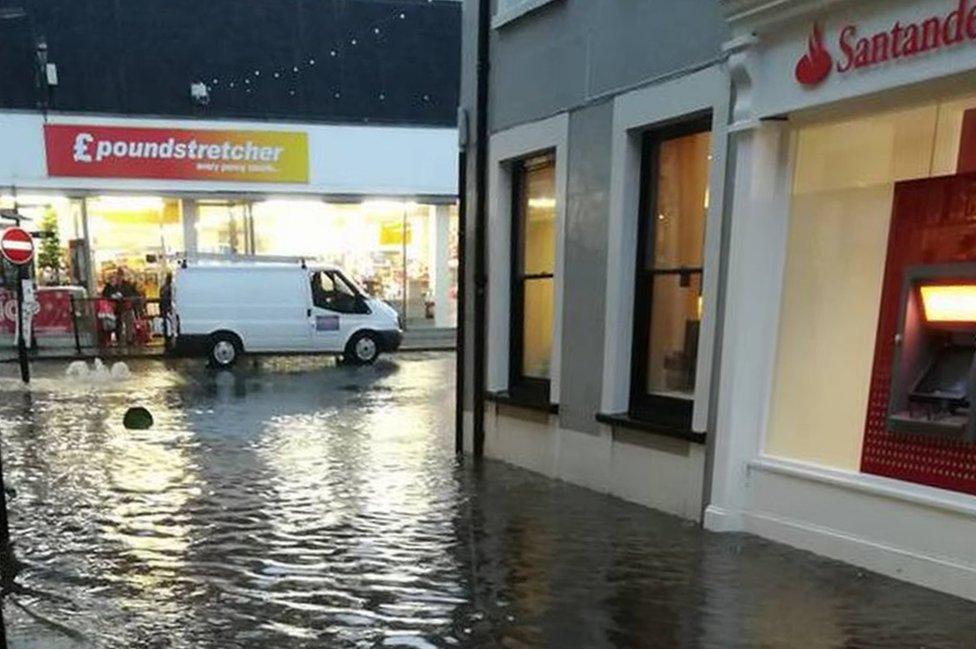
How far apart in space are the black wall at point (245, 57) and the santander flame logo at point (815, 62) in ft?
59.4

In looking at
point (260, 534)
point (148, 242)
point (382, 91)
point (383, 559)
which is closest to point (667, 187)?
point (383, 559)

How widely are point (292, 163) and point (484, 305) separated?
14.7 metres

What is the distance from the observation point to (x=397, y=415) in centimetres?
1223

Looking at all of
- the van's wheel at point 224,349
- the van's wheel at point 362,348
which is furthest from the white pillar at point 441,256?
the van's wheel at point 224,349

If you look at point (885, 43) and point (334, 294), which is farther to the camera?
point (334, 294)

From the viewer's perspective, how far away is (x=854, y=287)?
5684 mm

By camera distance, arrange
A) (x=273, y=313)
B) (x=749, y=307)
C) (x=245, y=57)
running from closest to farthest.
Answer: (x=749, y=307)
(x=273, y=313)
(x=245, y=57)

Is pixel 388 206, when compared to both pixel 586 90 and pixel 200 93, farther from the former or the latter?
pixel 586 90

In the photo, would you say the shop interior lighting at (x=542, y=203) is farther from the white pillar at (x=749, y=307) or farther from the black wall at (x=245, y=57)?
the black wall at (x=245, y=57)

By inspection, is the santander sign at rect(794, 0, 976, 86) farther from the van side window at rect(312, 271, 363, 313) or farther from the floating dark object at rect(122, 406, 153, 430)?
the van side window at rect(312, 271, 363, 313)

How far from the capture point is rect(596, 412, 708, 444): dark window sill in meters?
6.35

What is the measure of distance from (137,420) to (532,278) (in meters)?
5.49

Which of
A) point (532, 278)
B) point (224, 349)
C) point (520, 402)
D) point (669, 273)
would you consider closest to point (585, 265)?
point (669, 273)

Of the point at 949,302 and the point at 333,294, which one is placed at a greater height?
the point at 949,302
